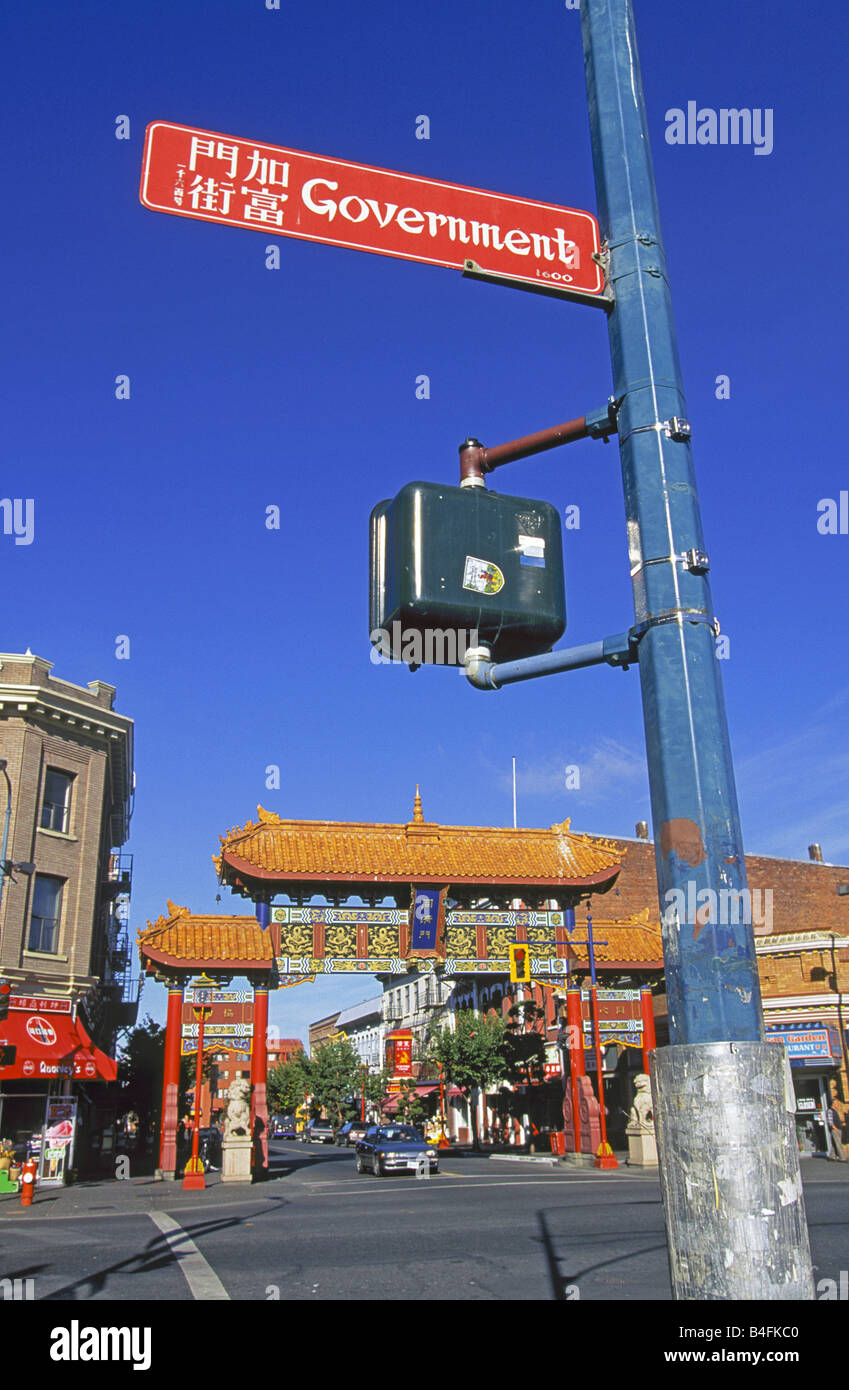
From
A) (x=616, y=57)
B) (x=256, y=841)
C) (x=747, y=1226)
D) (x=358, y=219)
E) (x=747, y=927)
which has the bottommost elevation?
(x=747, y=1226)

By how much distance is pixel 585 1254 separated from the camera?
11.9 meters

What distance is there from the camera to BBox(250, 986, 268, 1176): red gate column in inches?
1120

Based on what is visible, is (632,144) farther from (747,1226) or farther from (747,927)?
(747,1226)

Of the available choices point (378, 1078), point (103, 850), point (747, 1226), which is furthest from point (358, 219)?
point (378, 1078)

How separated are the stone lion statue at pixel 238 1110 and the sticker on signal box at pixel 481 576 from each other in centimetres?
2582

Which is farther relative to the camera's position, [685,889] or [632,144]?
[632,144]

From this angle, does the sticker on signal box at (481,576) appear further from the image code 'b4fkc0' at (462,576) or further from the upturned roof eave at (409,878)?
the upturned roof eave at (409,878)

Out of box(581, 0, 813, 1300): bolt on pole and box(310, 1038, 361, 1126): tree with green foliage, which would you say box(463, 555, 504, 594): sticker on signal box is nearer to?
box(581, 0, 813, 1300): bolt on pole

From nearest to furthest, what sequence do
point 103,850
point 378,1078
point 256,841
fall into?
1. point 256,841
2. point 103,850
3. point 378,1078

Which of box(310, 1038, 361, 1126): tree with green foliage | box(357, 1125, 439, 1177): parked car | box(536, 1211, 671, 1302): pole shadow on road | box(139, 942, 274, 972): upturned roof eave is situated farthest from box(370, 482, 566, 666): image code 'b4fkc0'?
box(310, 1038, 361, 1126): tree with green foliage

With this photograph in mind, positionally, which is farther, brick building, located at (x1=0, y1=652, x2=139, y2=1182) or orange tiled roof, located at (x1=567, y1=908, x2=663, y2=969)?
orange tiled roof, located at (x1=567, y1=908, x2=663, y2=969)

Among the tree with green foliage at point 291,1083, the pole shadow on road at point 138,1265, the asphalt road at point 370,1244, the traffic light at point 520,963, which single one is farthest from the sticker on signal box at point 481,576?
the tree with green foliage at point 291,1083

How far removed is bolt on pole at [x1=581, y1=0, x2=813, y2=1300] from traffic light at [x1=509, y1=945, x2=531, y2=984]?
27559 millimetres

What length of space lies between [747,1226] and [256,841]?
30.2 metres
